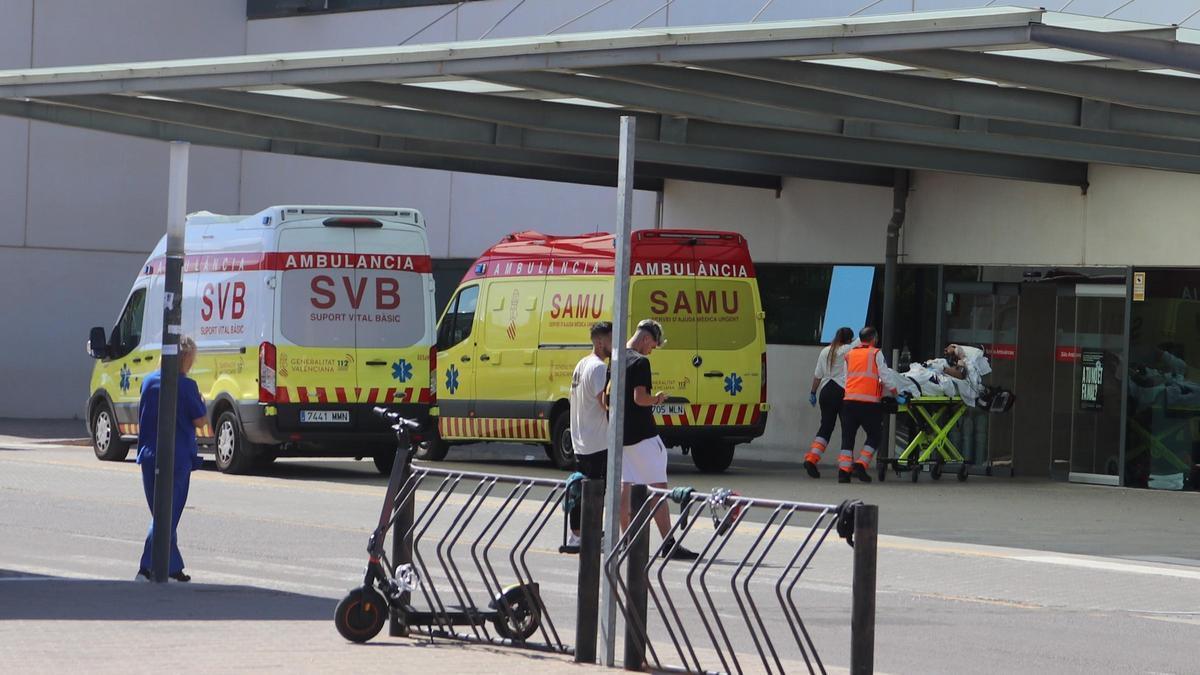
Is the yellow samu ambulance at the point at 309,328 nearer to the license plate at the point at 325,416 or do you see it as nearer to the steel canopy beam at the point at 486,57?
the license plate at the point at 325,416

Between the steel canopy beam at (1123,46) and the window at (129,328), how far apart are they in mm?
11881

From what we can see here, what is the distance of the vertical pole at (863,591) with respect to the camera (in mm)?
7289

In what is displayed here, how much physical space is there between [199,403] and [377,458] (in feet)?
33.4

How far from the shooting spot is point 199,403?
38.9 feet

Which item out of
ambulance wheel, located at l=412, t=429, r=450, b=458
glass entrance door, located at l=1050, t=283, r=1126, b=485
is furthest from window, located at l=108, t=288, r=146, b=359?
glass entrance door, located at l=1050, t=283, r=1126, b=485

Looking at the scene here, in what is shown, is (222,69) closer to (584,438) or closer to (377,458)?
(377,458)

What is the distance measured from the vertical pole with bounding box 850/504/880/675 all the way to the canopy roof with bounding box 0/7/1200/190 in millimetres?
7647

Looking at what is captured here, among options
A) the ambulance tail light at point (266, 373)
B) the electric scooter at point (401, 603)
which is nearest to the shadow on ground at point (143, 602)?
the electric scooter at point (401, 603)

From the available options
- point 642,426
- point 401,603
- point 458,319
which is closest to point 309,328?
point 458,319

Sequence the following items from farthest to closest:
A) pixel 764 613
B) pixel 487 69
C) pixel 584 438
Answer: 1. pixel 487 69
2. pixel 584 438
3. pixel 764 613

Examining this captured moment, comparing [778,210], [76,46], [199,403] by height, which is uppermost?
[76,46]

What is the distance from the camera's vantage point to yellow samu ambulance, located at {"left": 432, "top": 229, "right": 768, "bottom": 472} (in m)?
21.1

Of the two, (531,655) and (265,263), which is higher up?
(265,263)

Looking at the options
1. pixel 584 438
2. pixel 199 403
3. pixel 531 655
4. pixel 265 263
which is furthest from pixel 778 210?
pixel 531 655
